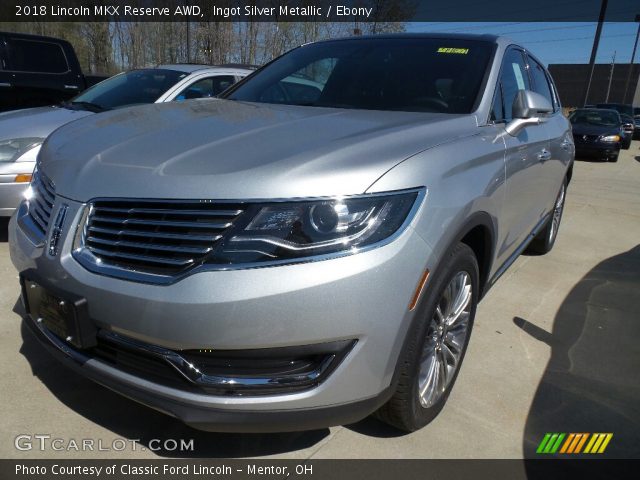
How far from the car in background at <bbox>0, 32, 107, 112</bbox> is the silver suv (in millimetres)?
5576

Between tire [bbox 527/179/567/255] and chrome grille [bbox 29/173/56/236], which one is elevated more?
chrome grille [bbox 29/173/56/236]

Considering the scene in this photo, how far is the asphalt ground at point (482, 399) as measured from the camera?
212 cm

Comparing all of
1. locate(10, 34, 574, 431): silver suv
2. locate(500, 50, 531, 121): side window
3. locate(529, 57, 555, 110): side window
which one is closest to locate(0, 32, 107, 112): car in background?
locate(10, 34, 574, 431): silver suv

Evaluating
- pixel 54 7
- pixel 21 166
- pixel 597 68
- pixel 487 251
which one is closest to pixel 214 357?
pixel 487 251

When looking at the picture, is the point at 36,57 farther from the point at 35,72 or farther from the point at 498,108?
the point at 498,108

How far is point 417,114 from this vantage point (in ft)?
8.27

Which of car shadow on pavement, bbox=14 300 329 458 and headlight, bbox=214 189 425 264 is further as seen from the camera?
car shadow on pavement, bbox=14 300 329 458

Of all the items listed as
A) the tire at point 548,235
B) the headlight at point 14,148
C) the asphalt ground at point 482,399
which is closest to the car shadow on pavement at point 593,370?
the asphalt ground at point 482,399

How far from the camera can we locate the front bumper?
1564 millimetres

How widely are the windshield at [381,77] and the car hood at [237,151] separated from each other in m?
0.30

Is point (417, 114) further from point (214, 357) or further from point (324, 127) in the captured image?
point (214, 357)

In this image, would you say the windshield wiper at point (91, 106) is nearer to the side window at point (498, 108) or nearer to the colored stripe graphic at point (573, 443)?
the side window at point (498, 108)

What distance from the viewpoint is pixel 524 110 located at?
2.69 m

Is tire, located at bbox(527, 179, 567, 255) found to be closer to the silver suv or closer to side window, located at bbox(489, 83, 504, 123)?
side window, located at bbox(489, 83, 504, 123)
